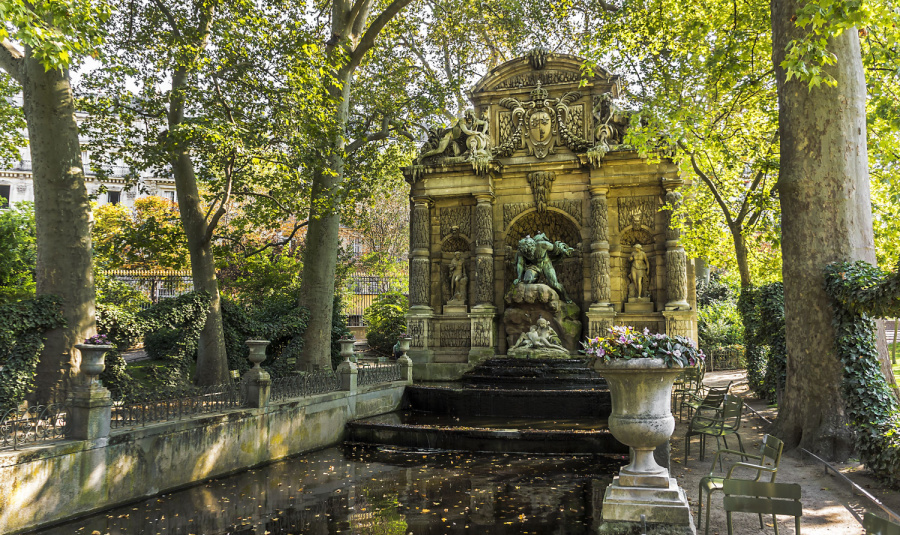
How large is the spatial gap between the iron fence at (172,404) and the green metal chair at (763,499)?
6635 millimetres

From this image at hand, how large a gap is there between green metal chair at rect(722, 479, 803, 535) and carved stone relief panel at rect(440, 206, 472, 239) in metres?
14.0

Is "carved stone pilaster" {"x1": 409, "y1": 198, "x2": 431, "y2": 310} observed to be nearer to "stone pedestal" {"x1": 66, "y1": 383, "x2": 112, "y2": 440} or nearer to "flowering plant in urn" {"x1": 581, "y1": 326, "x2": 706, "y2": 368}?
"stone pedestal" {"x1": 66, "y1": 383, "x2": 112, "y2": 440}

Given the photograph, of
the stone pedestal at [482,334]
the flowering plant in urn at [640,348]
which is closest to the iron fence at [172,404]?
the flowering plant in urn at [640,348]

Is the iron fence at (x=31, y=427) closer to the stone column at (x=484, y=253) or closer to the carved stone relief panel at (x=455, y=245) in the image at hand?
the stone column at (x=484, y=253)

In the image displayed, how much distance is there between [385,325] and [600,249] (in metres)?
10.8

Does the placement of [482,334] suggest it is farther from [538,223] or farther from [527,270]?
[538,223]

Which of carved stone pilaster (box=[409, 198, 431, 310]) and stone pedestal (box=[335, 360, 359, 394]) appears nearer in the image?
stone pedestal (box=[335, 360, 359, 394])

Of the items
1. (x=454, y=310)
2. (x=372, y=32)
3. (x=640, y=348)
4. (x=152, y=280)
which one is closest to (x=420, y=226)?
(x=454, y=310)

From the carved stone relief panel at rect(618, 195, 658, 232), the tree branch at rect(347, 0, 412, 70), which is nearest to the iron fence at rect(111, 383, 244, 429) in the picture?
the tree branch at rect(347, 0, 412, 70)

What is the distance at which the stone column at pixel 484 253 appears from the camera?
16984mm

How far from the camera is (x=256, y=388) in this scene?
9055 mm

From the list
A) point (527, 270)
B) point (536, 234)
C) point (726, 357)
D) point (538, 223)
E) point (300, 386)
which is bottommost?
point (726, 357)

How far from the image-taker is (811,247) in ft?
26.4

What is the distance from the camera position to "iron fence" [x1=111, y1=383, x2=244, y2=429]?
7.36m
